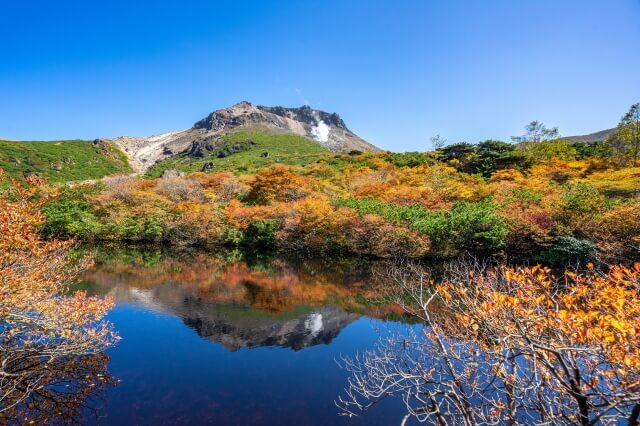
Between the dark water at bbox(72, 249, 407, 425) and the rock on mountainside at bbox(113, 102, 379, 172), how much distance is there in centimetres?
10828

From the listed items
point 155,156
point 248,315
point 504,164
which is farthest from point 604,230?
point 155,156

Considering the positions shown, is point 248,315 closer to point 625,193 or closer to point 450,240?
point 450,240

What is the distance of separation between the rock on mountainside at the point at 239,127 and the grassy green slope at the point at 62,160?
13819 millimetres

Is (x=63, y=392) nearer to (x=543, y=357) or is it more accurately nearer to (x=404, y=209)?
(x=543, y=357)

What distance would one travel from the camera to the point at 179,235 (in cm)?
4656

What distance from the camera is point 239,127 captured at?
14912 cm

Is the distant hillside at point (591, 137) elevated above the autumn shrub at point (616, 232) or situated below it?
above

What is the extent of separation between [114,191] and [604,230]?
186 ft

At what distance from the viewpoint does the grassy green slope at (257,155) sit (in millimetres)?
94375

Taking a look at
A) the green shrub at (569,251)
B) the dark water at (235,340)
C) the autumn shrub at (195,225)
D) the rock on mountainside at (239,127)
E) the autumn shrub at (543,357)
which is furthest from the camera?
the rock on mountainside at (239,127)

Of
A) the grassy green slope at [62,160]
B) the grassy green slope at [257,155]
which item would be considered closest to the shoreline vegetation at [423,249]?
the grassy green slope at [257,155]

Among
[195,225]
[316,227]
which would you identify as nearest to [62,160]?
[195,225]

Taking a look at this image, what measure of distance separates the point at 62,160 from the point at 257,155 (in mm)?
57449

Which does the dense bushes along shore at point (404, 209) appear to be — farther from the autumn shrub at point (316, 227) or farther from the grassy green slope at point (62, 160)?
the grassy green slope at point (62, 160)
